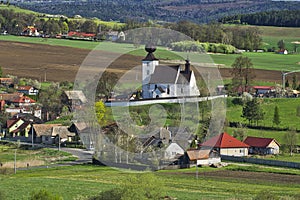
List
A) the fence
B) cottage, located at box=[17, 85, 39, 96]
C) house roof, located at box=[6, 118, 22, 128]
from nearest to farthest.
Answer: the fence < house roof, located at box=[6, 118, 22, 128] < cottage, located at box=[17, 85, 39, 96]

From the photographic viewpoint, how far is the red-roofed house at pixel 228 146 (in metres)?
45.7

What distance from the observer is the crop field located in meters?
31.5

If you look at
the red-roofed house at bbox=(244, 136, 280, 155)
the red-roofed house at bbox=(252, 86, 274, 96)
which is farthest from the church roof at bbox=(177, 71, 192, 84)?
the red-roofed house at bbox=(244, 136, 280, 155)

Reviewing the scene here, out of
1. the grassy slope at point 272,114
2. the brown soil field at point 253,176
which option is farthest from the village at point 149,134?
the brown soil field at point 253,176

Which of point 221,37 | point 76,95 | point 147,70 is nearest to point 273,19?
point 221,37

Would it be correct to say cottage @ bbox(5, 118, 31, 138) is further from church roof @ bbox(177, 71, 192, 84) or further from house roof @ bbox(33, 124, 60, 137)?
church roof @ bbox(177, 71, 192, 84)

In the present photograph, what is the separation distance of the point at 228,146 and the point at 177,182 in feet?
34.8

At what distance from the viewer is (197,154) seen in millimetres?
42969

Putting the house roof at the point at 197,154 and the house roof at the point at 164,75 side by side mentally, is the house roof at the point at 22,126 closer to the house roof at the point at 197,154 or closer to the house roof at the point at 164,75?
the house roof at the point at 164,75

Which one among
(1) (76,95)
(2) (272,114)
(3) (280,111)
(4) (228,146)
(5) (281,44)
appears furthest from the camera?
(5) (281,44)

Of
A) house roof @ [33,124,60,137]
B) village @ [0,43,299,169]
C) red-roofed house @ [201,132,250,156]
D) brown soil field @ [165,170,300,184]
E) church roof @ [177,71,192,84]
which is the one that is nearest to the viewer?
brown soil field @ [165,170,300,184]

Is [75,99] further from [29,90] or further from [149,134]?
[149,134]

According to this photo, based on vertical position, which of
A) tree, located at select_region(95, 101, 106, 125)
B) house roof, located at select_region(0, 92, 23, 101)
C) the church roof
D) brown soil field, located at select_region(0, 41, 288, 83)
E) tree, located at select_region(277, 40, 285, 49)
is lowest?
tree, located at select_region(95, 101, 106, 125)

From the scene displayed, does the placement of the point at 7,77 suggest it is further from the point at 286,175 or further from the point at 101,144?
the point at 286,175
